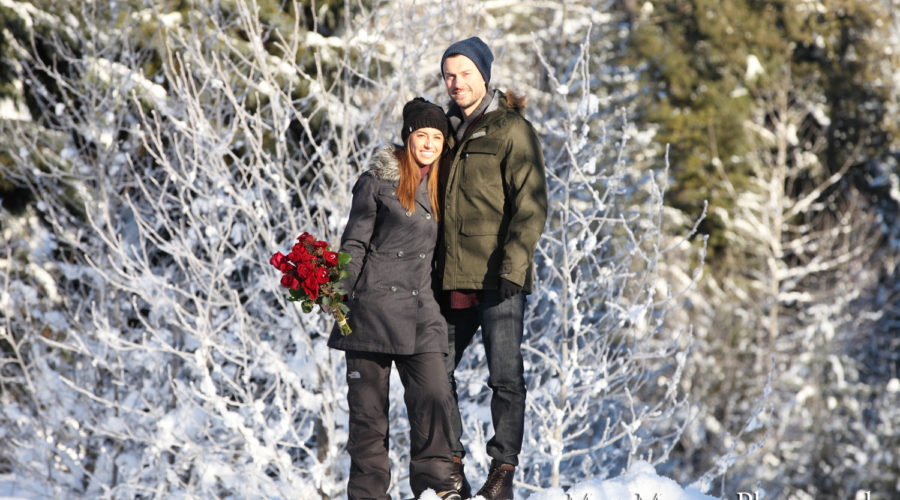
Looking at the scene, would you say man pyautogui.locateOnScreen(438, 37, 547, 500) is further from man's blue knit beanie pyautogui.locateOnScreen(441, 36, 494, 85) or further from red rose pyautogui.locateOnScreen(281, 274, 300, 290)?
red rose pyautogui.locateOnScreen(281, 274, 300, 290)

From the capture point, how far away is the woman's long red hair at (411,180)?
157 inches

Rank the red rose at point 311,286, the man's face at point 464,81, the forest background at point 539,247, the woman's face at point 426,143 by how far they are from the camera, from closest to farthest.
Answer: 1. the red rose at point 311,286
2. the woman's face at point 426,143
3. the man's face at point 464,81
4. the forest background at point 539,247

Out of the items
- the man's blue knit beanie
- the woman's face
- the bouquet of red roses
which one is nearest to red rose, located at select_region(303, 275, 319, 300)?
the bouquet of red roses

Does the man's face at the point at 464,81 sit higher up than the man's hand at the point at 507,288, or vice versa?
the man's face at the point at 464,81

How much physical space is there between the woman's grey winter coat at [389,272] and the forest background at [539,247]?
1.42 meters

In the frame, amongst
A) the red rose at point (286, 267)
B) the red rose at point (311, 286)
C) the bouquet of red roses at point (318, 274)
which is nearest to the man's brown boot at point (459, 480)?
the bouquet of red roses at point (318, 274)

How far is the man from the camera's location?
399cm

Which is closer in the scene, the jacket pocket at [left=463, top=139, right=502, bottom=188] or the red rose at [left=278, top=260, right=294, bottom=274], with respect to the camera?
the red rose at [left=278, top=260, right=294, bottom=274]

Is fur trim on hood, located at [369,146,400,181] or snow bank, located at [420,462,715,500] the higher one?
fur trim on hood, located at [369,146,400,181]

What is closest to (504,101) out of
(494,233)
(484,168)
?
(484,168)

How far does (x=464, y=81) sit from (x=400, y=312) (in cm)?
103

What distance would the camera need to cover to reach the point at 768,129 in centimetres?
2330

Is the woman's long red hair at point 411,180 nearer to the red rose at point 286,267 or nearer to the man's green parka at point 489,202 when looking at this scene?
the man's green parka at point 489,202

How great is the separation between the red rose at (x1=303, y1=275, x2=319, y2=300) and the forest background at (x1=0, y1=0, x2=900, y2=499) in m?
1.91
